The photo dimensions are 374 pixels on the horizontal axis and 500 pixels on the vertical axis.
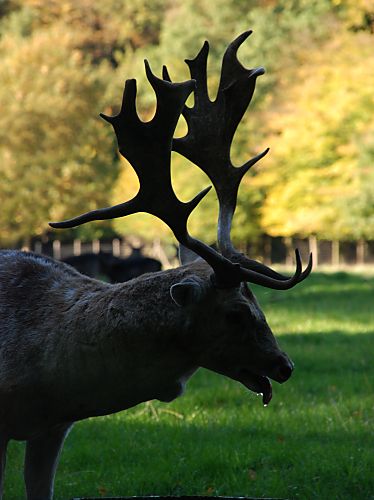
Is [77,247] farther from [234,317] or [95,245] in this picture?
[234,317]

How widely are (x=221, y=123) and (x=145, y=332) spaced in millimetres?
1393

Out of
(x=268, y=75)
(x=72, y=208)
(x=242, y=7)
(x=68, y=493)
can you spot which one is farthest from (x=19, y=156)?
(x=68, y=493)

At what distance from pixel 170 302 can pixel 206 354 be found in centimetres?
27

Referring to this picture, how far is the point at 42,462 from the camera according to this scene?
4.70m

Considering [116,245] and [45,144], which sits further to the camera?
[116,245]

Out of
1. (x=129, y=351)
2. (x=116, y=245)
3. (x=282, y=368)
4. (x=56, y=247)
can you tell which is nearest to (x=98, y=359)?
(x=129, y=351)

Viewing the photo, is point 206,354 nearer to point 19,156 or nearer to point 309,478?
point 309,478

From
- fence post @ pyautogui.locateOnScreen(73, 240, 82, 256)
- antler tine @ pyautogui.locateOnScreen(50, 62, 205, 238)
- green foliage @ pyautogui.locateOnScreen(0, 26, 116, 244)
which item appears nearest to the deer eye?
antler tine @ pyautogui.locateOnScreen(50, 62, 205, 238)

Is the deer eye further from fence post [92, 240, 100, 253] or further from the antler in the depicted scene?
fence post [92, 240, 100, 253]

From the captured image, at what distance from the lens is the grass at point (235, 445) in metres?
5.80

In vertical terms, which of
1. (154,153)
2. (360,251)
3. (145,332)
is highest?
(154,153)

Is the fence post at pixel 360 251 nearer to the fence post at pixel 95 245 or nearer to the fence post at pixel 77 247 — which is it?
the fence post at pixel 95 245

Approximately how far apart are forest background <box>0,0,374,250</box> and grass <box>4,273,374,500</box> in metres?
26.0

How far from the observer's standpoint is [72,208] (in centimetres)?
3747
